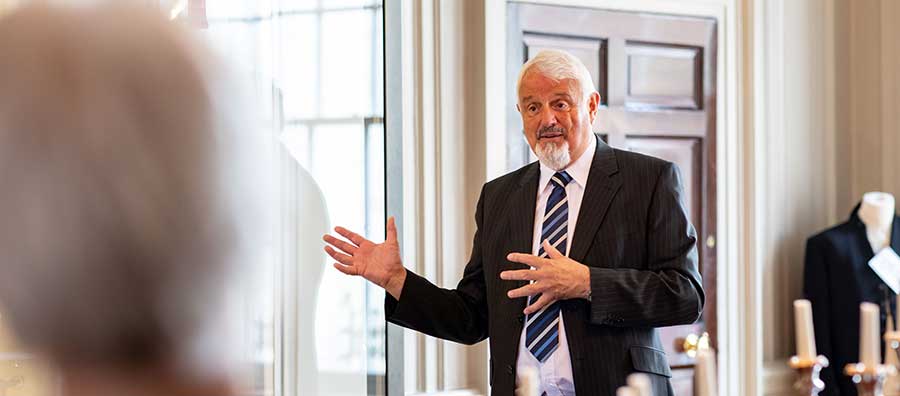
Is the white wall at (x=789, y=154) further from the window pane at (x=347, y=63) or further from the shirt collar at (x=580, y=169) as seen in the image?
the window pane at (x=347, y=63)

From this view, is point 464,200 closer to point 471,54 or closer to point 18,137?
point 471,54

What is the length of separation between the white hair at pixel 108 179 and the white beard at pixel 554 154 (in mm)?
2002

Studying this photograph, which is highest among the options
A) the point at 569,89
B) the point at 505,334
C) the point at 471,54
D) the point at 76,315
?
the point at 471,54

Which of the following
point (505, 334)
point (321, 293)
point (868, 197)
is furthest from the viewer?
point (868, 197)

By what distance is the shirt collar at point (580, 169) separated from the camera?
7.93ft

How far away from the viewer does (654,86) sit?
3.63m

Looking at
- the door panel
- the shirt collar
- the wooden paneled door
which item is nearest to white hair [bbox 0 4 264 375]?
the shirt collar

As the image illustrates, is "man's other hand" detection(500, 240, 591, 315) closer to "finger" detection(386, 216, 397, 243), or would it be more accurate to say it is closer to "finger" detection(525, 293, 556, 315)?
"finger" detection(525, 293, 556, 315)

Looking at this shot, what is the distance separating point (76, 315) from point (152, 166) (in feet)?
0.24

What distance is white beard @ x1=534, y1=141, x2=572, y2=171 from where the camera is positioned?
2.40 meters

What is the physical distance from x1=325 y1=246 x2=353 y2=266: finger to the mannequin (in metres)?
2.51

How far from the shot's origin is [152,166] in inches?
16.4

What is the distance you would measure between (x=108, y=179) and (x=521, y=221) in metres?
2.04

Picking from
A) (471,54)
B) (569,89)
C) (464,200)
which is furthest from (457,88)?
(569,89)
